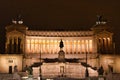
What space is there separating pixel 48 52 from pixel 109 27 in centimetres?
1851

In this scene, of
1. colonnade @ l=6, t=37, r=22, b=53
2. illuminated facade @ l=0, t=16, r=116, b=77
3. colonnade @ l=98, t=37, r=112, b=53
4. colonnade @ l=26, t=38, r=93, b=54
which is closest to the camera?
illuminated facade @ l=0, t=16, r=116, b=77

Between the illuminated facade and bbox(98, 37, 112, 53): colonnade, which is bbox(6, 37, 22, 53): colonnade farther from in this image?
bbox(98, 37, 112, 53): colonnade

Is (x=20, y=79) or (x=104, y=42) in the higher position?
(x=104, y=42)

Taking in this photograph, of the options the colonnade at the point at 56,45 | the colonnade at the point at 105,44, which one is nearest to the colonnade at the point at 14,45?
the colonnade at the point at 56,45

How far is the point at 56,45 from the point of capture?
109500mm

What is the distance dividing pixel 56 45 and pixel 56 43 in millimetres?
616

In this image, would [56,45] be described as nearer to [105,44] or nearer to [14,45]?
[14,45]

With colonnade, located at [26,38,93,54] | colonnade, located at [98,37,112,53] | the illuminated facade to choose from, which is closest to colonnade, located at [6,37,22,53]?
the illuminated facade

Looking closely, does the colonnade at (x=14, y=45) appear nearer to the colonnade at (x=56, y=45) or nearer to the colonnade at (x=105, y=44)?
the colonnade at (x=56, y=45)

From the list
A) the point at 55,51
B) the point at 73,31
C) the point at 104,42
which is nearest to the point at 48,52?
the point at 55,51

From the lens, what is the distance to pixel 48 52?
10912cm

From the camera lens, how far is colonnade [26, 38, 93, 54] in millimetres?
108812

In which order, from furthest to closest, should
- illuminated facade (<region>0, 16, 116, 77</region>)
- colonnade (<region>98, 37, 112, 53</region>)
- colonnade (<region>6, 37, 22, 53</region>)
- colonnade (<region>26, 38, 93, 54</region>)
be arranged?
colonnade (<region>26, 38, 93, 54</region>) < colonnade (<region>98, 37, 112, 53</region>) < colonnade (<region>6, 37, 22, 53</region>) < illuminated facade (<region>0, 16, 116, 77</region>)

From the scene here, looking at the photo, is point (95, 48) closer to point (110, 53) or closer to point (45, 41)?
point (110, 53)
